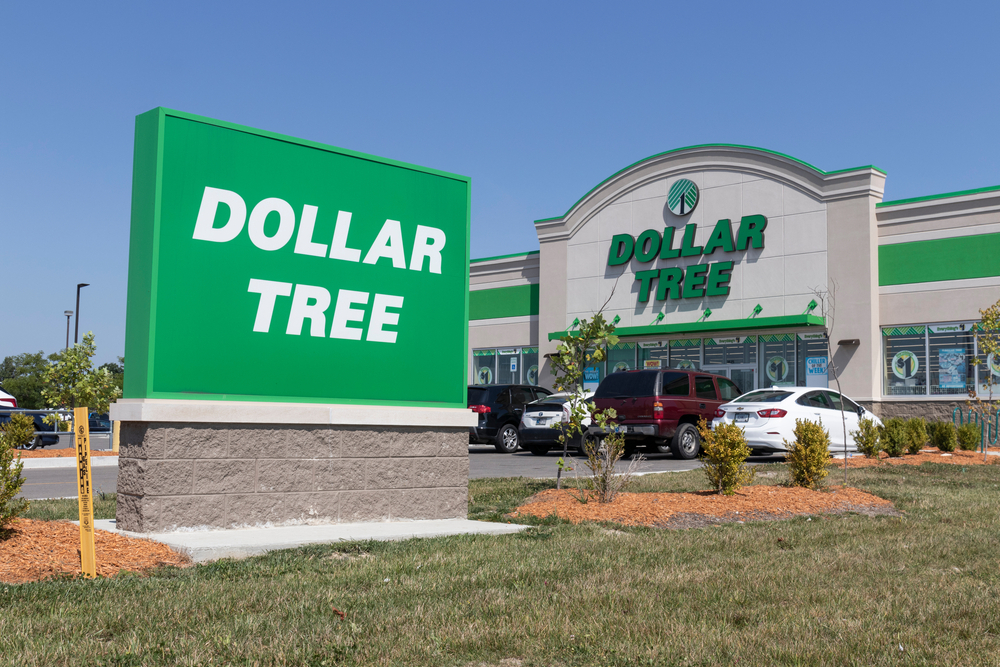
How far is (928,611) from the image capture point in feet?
17.3

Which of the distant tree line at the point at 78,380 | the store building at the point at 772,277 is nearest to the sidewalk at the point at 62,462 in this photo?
the distant tree line at the point at 78,380

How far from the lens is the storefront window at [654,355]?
106ft

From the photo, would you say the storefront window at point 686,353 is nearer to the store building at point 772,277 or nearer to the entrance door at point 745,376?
the store building at point 772,277

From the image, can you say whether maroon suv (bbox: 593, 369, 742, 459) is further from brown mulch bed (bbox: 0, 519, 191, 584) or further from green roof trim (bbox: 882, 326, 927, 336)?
brown mulch bed (bbox: 0, 519, 191, 584)

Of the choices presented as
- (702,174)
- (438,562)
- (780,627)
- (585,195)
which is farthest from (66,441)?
(780,627)

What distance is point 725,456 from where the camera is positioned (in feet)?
34.1

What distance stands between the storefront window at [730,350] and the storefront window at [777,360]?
1.24ft

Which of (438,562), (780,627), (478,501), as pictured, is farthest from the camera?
(478,501)

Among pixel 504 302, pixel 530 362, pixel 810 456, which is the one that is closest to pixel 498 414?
pixel 810 456

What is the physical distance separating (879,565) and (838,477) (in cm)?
736

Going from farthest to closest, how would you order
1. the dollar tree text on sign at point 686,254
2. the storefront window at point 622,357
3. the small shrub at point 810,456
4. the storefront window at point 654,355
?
the storefront window at point 622,357 < the storefront window at point 654,355 < the dollar tree text on sign at point 686,254 < the small shrub at point 810,456

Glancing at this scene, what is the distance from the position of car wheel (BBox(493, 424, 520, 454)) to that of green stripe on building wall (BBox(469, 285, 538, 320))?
13559 millimetres

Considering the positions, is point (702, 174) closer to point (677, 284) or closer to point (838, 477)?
point (677, 284)

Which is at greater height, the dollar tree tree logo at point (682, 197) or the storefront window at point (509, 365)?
the dollar tree tree logo at point (682, 197)
